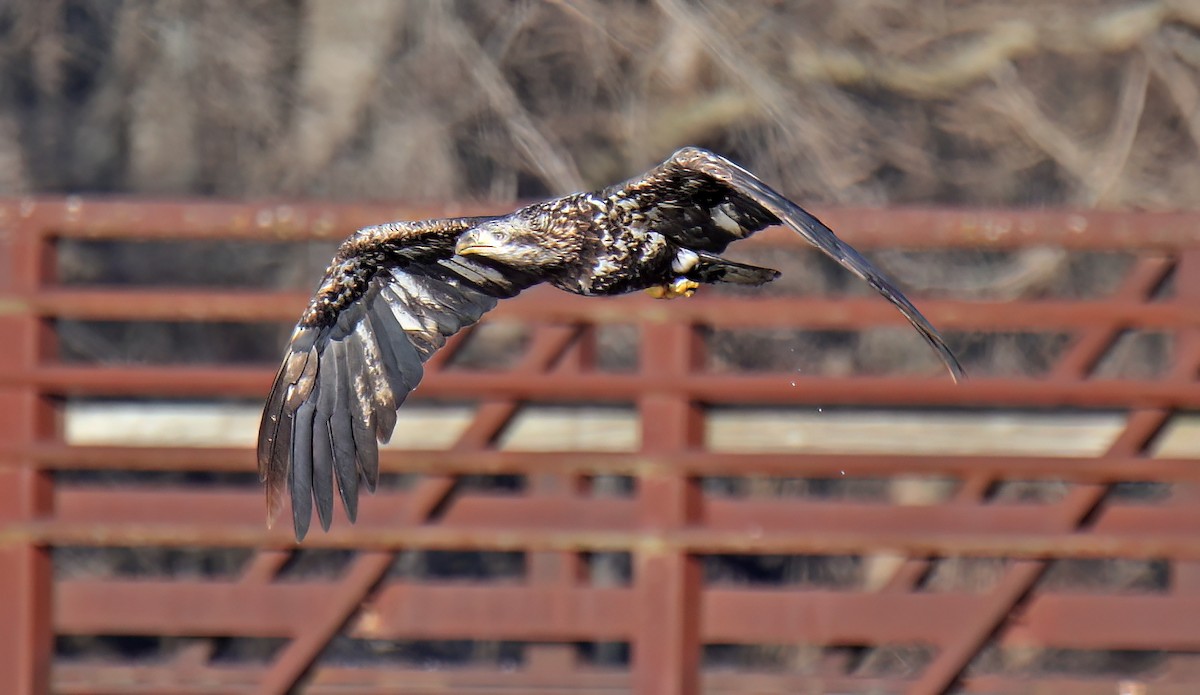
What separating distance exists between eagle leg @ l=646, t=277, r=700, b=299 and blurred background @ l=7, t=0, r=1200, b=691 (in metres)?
3.87

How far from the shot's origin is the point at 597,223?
516 cm

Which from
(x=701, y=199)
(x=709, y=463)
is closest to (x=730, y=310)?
(x=701, y=199)

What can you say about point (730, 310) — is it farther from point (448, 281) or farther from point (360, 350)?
point (360, 350)

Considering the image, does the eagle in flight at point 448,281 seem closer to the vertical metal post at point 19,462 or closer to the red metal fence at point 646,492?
the red metal fence at point 646,492

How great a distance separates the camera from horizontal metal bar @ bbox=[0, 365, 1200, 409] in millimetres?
5047

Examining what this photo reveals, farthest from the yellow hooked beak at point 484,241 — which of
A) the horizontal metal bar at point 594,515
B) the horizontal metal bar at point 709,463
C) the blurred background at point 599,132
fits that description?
the blurred background at point 599,132

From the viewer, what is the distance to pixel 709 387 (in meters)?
5.09

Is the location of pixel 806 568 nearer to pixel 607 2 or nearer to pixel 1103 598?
pixel 607 2

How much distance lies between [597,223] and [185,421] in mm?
1627

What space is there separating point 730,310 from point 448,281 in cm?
91

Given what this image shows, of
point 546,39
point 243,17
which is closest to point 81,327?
point 243,17

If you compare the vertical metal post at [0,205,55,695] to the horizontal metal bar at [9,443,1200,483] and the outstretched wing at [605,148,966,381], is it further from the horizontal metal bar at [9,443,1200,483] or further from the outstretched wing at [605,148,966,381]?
the outstretched wing at [605,148,966,381]

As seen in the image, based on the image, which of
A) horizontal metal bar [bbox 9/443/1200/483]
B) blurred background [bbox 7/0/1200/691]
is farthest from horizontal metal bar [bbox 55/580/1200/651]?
blurred background [bbox 7/0/1200/691]

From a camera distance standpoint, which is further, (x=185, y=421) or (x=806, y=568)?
(x=806, y=568)
